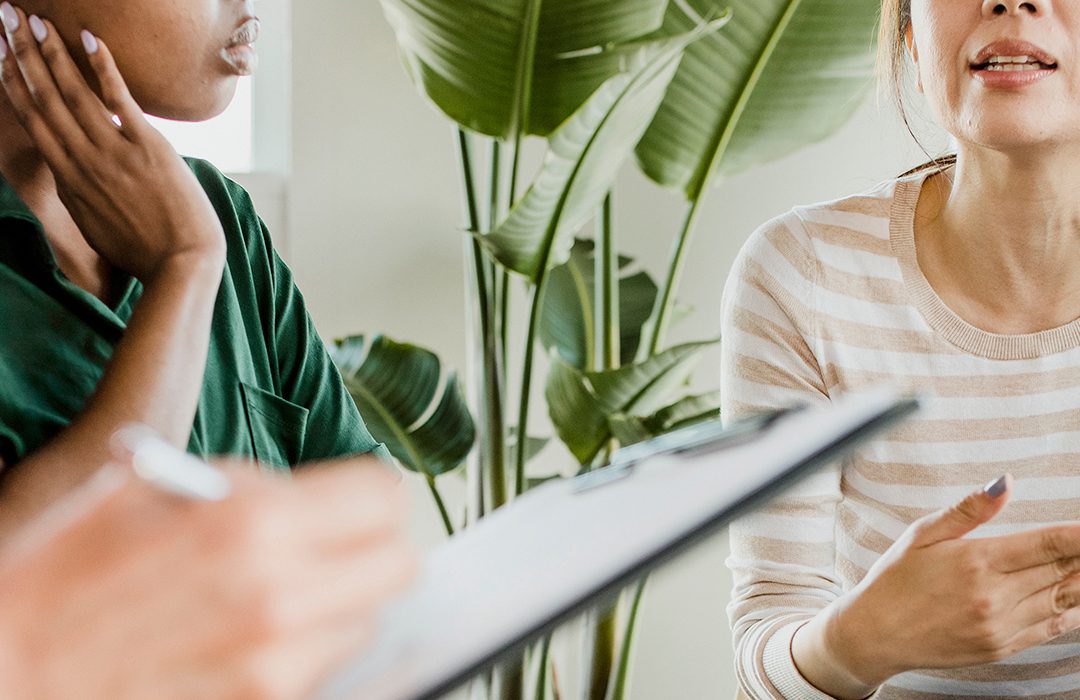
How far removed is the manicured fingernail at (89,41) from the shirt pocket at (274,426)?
0.24m

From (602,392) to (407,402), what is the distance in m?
0.30

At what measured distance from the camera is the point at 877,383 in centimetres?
113

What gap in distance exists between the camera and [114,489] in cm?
32

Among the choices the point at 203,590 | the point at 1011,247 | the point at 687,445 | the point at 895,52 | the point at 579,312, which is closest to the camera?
the point at 203,590

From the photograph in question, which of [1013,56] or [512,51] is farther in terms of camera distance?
[512,51]

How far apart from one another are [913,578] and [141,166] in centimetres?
59

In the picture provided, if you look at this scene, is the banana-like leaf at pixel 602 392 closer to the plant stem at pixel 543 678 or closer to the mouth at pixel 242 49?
the plant stem at pixel 543 678

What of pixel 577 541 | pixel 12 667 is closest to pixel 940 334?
pixel 577 541

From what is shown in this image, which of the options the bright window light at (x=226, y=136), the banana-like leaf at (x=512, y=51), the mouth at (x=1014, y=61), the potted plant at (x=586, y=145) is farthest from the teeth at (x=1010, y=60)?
the bright window light at (x=226, y=136)

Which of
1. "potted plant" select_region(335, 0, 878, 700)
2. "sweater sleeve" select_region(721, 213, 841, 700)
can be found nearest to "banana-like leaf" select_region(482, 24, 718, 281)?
"potted plant" select_region(335, 0, 878, 700)

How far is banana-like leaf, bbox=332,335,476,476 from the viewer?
173 centimetres

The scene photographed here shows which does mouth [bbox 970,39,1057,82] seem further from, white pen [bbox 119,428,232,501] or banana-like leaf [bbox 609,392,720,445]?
white pen [bbox 119,428,232,501]

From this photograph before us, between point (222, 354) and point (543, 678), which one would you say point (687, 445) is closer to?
point (222, 354)

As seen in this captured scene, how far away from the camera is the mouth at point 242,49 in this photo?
2.68ft
